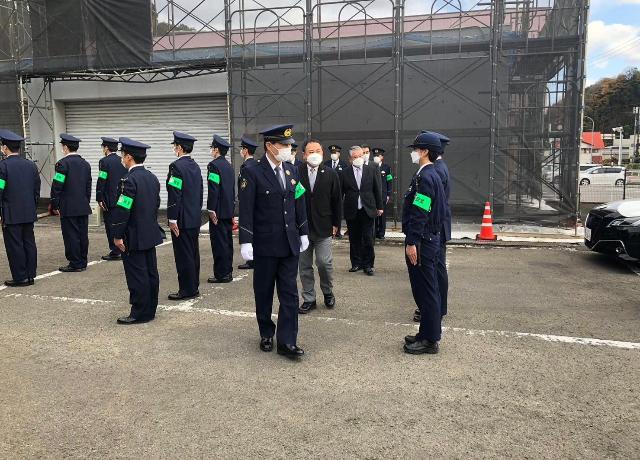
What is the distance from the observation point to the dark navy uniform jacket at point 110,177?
7.96m

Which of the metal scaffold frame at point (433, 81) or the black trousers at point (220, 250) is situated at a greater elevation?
the metal scaffold frame at point (433, 81)

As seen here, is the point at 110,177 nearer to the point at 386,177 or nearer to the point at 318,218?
the point at 318,218

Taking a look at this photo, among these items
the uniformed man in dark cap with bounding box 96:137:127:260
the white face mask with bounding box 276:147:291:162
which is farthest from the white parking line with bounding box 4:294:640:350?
the uniformed man in dark cap with bounding box 96:137:127:260

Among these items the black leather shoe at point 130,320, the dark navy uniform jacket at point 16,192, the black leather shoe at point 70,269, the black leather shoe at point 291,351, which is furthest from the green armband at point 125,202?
the black leather shoe at point 70,269

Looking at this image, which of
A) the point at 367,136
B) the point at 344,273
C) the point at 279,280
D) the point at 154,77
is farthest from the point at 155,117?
the point at 279,280

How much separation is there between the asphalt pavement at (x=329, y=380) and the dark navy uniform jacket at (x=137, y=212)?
84 cm

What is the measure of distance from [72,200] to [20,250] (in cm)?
112

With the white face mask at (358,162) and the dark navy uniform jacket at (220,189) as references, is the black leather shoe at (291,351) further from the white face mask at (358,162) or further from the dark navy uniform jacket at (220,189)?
the white face mask at (358,162)

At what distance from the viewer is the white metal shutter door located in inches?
565

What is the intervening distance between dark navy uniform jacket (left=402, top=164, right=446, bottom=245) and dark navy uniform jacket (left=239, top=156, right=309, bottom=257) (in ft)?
3.12

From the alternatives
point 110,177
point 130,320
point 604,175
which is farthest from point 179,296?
point 604,175

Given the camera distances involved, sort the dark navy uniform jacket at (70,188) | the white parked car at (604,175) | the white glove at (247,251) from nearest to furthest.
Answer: the white glove at (247,251) → the dark navy uniform jacket at (70,188) → the white parked car at (604,175)

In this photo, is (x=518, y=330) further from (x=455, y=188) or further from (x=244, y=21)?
(x=244, y=21)

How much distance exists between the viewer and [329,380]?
3785 mm
